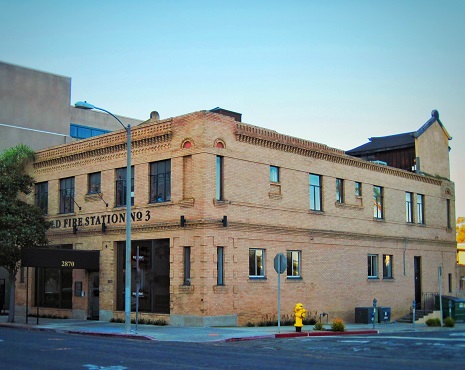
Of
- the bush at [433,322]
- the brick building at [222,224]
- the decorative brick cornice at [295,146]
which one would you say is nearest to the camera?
the brick building at [222,224]

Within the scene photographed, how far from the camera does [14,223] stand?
3219 cm

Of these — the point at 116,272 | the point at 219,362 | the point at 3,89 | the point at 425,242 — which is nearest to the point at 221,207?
the point at 116,272

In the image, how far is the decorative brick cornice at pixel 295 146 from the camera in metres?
31.0

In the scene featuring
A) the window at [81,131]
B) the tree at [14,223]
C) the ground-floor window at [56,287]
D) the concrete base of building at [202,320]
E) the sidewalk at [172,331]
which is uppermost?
the window at [81,131]

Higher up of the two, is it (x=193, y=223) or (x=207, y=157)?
(x=207, y=157)

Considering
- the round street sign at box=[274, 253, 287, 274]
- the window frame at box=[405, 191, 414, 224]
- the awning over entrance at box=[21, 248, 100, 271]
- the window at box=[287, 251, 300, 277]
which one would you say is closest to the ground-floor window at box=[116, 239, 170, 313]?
the awning over entrance at box=[21, 248, 100, 271]

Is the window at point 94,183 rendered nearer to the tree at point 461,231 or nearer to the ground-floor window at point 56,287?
the ground-floor window at point 56,287

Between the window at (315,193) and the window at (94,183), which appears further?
the window at (315,193)

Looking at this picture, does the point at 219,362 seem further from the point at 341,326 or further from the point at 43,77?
the point at 43,77

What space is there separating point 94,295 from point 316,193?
13.1m

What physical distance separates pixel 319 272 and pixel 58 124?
101 ft

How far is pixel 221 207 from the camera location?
2906 cm

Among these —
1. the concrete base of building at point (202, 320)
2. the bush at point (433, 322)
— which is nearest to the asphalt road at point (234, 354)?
the concrete base of building at point (202, 320)

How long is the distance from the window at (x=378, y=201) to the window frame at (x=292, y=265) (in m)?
8.80
